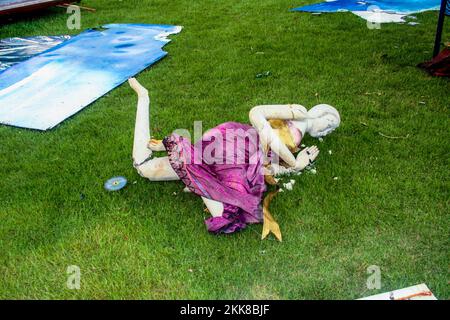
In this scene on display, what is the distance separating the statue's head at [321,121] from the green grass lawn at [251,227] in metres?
0.14

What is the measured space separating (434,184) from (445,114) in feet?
3.79

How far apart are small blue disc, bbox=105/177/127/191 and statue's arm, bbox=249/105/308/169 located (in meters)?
0.98

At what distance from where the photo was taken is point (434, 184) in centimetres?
307

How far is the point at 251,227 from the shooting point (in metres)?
2.79

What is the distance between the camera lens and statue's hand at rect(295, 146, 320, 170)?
320 centimetres

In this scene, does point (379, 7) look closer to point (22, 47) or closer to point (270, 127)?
point (270, 127)

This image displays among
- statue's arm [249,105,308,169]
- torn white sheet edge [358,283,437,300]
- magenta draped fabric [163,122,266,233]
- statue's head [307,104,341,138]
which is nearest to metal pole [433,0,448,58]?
statue's head [307,104,341,138]

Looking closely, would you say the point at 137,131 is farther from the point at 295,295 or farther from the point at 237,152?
the point at 295,295

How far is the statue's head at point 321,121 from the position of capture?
11.3 feet

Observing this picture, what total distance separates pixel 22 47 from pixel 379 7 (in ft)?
16.2

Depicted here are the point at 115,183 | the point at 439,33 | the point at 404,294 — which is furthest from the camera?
the point at 439,33

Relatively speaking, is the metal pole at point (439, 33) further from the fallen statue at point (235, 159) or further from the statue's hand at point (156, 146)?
the statue's hand at point (156, 146)

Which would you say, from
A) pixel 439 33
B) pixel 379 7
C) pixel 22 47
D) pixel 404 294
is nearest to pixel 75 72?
pixel 22 47

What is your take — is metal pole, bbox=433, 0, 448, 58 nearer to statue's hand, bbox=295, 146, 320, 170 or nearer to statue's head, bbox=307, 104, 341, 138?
statue's head, bbox=307, 104, 341, 138
